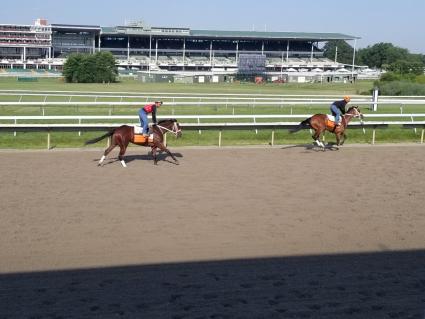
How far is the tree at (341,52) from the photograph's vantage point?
443ft

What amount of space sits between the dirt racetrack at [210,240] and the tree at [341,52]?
125m

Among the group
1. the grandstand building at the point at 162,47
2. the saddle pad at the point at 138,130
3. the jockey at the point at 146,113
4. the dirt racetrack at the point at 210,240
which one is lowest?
the dirt racetrack at the point at 210,240

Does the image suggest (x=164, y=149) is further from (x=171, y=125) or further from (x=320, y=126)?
(x=320, y=126)

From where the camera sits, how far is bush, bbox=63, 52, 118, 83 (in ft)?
225

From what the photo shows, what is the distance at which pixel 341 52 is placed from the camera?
447ft

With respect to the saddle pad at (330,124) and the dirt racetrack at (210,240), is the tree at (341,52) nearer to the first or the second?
the saddle pad at (330,124)

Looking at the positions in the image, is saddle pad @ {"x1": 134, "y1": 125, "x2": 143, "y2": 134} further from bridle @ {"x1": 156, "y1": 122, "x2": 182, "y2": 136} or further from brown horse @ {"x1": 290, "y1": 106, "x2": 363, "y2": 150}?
brown horse @ {"x1": 290, "y1": 106, "x2": 363, "y2": 150}

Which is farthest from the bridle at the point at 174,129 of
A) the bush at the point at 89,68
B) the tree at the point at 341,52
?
the tree at the point at 341,52

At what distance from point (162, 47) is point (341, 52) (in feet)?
162

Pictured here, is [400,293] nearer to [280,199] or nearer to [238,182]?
[280,199]

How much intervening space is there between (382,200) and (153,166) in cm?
535

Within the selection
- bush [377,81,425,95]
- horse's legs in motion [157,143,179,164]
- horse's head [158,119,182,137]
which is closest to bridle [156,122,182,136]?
horse's head [158,119,182,137]

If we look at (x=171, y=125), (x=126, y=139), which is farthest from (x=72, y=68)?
(x=126, y=139)

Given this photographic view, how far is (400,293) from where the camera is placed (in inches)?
226
